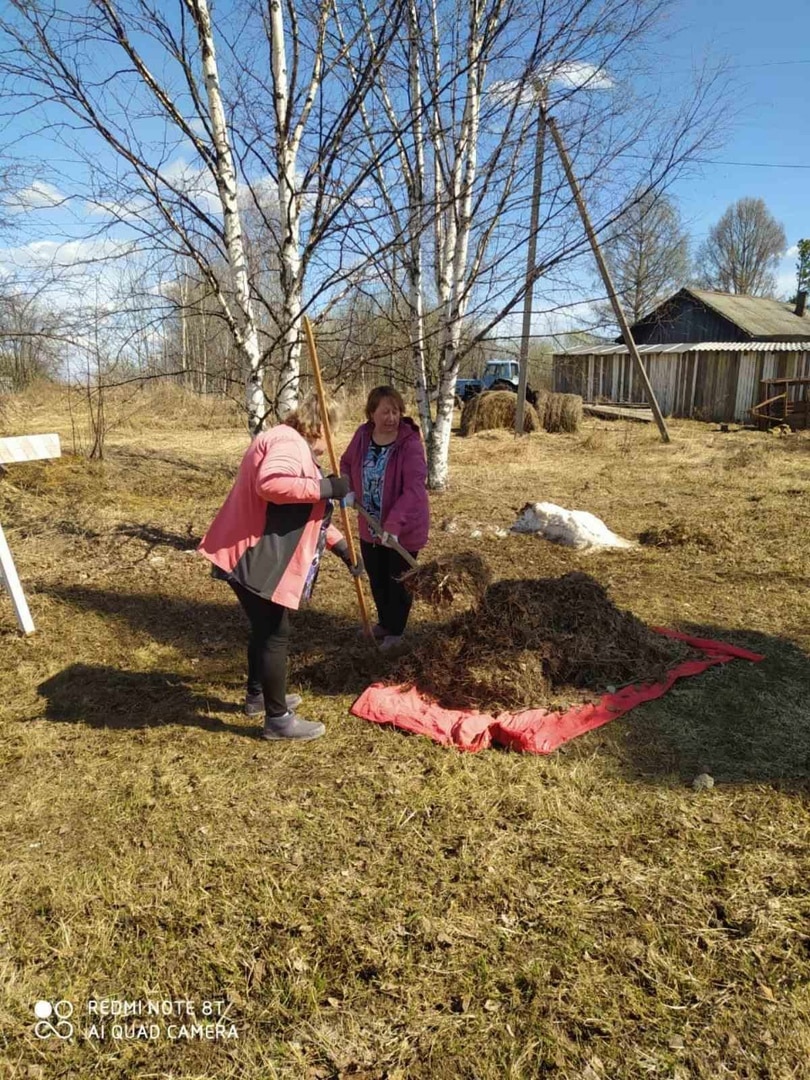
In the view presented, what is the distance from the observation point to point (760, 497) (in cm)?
879

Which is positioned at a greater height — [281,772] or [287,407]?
[287,407]

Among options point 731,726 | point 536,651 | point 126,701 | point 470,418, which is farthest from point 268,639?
point 470,418

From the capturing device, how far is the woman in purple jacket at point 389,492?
386 cm

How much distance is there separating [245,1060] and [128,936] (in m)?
0.59

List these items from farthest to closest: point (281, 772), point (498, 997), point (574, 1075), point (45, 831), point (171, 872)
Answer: point (281, 772), point (45, 831), point (171, 872), point (498, 997), point (574, 1075)

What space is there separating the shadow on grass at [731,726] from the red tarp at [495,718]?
0.10 meters

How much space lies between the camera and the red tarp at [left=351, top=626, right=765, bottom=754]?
3156 millimetres

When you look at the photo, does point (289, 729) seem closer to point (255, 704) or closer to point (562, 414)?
point (255, 704)

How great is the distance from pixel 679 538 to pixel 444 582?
3.61 meters

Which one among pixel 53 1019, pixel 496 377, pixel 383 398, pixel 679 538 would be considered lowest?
pixel 53 1019

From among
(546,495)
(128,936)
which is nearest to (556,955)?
(128,936)

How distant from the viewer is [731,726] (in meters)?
3.26

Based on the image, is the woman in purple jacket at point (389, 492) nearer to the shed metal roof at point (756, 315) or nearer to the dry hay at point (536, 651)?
the dry hay at point (536, 651)

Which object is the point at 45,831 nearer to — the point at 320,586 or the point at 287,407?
the point at 320,586
